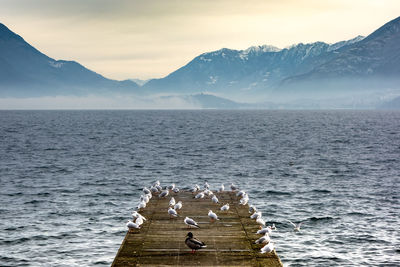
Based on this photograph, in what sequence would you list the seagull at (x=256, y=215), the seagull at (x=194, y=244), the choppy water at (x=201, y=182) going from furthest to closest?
the choppy water at (x=201, y=182)
the seagull at (x=256, y=215)
the seagull at (x=194, y=244)

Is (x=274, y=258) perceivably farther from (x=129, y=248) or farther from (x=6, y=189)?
(x=6, y=189)

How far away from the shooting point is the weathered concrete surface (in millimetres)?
21969

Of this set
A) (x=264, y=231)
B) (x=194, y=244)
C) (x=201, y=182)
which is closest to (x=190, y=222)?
(x=194, y=244)

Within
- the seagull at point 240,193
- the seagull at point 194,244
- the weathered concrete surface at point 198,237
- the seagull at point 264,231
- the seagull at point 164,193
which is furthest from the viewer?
the seagull at point 164,193

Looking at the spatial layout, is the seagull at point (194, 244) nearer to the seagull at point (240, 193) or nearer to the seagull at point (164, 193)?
the seagull at point (240, 193)

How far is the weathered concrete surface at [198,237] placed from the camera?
21969 mm

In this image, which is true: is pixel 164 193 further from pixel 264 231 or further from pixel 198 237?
pixel 264 231

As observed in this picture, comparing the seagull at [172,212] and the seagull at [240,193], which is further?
the seagull at [240,193]

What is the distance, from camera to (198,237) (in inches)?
1005

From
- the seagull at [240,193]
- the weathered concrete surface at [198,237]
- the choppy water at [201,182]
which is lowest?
the choppy water at [201,182]

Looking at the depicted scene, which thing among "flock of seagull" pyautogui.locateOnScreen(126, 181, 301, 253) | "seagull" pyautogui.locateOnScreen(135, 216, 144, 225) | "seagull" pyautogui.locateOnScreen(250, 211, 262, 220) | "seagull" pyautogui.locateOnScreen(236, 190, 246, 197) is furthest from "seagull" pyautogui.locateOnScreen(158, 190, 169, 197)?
"seagull" pyautogui.locateOnScreen(250, 211, 262, 220)

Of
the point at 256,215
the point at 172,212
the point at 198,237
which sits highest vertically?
the point at 256,215

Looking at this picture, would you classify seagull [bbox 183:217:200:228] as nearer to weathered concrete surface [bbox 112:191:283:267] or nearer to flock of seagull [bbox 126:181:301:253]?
flock of seagull [bbox 126:181:301:253]

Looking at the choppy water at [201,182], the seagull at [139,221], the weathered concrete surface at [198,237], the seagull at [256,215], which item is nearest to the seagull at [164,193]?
the choppy water at [201,182]
